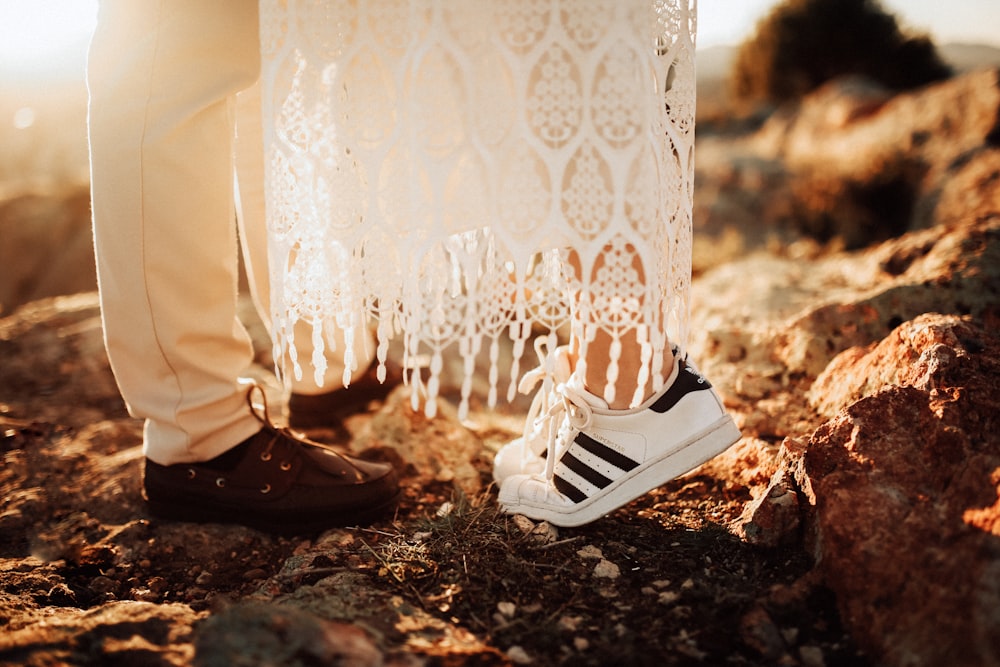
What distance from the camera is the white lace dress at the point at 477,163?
3.34 ft

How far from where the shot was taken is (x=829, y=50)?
45.3ft

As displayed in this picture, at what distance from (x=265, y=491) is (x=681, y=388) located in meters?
0.91

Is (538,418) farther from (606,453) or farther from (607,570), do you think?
(607,570)

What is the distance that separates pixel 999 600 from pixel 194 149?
144 centimetres

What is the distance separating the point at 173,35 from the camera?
1.14m

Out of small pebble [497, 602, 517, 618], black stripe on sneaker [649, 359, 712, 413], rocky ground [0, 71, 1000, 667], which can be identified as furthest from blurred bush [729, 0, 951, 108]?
small pebble [497, 602, 517, 618]

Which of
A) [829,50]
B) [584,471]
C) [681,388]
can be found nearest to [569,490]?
[584,471]

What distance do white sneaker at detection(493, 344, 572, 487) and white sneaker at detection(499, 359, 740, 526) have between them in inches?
3.3

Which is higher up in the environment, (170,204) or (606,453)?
(170,204)

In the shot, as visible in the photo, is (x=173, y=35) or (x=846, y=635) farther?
(x=173, y=35)

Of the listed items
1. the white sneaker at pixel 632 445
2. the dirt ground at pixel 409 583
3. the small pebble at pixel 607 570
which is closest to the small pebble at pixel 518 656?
the dirt ground at pixel 409 583

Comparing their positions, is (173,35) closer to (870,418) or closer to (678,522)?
(678,522)

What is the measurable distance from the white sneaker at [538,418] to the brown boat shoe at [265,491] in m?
0.30

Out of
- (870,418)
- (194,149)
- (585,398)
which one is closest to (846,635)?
(870,418)
